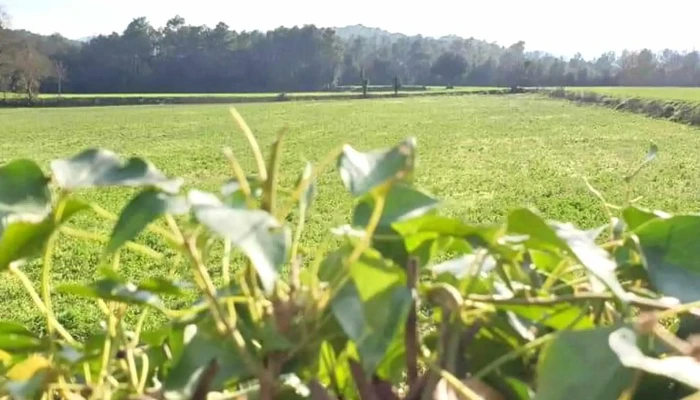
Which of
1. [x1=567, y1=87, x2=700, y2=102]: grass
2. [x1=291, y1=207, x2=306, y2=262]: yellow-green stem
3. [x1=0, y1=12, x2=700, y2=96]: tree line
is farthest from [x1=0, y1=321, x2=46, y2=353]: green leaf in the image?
[x1=0, y1=12, x2=700, y2=96]: tree line

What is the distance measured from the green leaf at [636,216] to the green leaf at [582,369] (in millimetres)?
93

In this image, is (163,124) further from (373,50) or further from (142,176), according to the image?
(373,50)

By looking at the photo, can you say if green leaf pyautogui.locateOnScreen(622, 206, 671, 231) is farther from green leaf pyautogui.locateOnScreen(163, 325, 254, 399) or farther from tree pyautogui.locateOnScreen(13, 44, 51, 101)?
tree pyautogui.locateOnScreen(13, 44, 51, 101)

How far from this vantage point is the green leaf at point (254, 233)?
24cm

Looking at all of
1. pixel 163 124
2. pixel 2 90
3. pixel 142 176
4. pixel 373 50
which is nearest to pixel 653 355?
pixel 142 176

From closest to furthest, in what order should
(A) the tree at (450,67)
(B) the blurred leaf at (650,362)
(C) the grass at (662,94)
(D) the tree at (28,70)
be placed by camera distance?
(B) the blurred leaf at (650,362) < (C) the grass at (662,94) < (D) the tree at (28,70) < (A) the tree at (450,67)

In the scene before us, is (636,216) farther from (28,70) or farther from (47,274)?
(28,70)

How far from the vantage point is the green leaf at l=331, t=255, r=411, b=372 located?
0.85ft

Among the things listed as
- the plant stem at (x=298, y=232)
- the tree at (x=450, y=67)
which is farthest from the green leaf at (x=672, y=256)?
the tree at (x=450, y=67)

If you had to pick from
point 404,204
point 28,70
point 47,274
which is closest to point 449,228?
point 404,204

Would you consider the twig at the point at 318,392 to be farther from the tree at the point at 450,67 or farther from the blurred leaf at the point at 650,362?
the tree at the point at 450,67

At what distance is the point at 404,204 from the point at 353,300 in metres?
0.04

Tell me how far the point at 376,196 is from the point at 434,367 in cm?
5

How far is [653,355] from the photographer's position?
0.26m
